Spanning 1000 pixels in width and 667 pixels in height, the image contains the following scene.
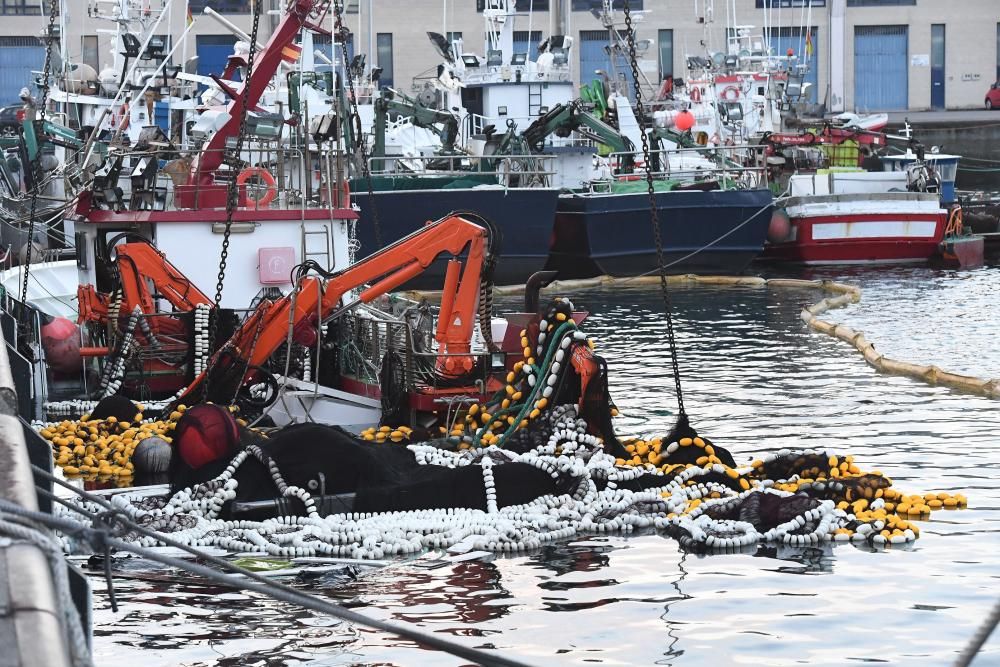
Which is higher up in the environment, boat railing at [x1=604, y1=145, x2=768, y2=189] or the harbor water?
boat railing at [x1=604, y1=145, x2=768, y2=189]

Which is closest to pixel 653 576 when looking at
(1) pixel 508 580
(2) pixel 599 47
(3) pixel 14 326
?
(1) pixel 508 580

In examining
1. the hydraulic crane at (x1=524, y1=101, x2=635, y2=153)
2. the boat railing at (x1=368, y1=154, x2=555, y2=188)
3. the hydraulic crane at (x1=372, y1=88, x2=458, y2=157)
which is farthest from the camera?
the hydraulic crane at (x1=372, y1=88, x2=458, y2=157)

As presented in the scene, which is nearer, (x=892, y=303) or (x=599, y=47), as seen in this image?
(x=892, y=303)

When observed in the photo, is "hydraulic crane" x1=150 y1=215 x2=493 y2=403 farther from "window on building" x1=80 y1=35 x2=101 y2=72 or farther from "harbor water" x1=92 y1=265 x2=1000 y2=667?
"window on building" x1=80 y1=35 x2=101 y2=72

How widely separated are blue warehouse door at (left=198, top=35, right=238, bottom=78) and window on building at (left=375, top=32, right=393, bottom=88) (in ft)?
15.7

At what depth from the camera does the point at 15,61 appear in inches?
1969

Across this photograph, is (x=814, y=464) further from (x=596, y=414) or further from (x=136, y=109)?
(x=136, y=109)

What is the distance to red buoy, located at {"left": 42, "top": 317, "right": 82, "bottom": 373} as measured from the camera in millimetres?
15758

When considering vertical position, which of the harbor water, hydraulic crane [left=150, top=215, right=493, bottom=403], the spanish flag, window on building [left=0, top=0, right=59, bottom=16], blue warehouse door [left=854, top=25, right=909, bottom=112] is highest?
window on building [left=0, top=0, right=59, bottom=16]

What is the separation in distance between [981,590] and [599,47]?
45343mm

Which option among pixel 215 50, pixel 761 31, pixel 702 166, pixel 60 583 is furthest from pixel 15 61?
pixel 60 583

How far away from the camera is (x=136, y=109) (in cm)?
2580

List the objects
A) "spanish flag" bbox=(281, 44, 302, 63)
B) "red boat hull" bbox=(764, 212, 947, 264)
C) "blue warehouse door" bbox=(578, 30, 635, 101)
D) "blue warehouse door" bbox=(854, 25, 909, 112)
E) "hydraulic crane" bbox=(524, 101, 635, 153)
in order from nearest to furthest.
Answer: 1. "spanish flag" bbox=(281, 44, 302, 63)
2. "hydraulic crane" bbox=(524, 101, 635, 153)
3. "red boat hull" bbox=(764, 212, 947, 264)
4. "blue warehouse door" bbox=(578, 30, 635, 101)
5. "blue warehouse door" bbox=(854, 25, 909, 112)

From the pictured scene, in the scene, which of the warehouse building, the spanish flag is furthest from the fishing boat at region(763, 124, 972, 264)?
the warehouse building
